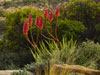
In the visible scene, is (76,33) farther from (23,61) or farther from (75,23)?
(23,61)

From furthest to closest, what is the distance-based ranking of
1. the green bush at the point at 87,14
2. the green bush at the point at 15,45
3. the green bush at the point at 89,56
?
the green bush at the point at 87,14 → the green bush at the point at 15,45 → the green bush at the point at 89,56

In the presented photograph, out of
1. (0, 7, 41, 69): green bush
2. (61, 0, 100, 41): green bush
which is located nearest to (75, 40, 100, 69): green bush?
(0, 7, 41, 69): green bush

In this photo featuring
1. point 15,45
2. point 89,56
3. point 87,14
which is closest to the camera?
point 89,56

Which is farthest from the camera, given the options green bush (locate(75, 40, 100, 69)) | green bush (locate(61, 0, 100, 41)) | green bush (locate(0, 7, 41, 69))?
green bush (locate(61, 0, 100, 41))

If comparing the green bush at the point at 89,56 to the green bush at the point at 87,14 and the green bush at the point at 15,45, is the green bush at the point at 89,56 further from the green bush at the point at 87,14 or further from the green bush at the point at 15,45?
the green bush at the point at 87,14

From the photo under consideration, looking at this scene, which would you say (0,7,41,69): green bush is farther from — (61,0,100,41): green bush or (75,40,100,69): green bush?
(75,40,100,69): green bush

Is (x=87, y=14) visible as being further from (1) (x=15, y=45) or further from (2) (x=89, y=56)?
(2) (x=89, y=56)

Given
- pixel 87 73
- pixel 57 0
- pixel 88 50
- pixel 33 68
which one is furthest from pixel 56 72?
pixel 57 0

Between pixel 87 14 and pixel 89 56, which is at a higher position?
pixel 87 14

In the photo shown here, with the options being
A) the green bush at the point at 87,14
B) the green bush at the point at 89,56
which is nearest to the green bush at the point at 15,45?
the green bush at the point at 87,14

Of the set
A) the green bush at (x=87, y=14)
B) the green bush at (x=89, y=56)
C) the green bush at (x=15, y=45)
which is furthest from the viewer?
the green bush at (x=87, y=14)

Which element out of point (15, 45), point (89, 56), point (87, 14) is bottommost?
point (15, 45)

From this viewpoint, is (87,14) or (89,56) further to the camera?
(87,14)

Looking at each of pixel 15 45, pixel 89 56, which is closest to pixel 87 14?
pixel 15 45
